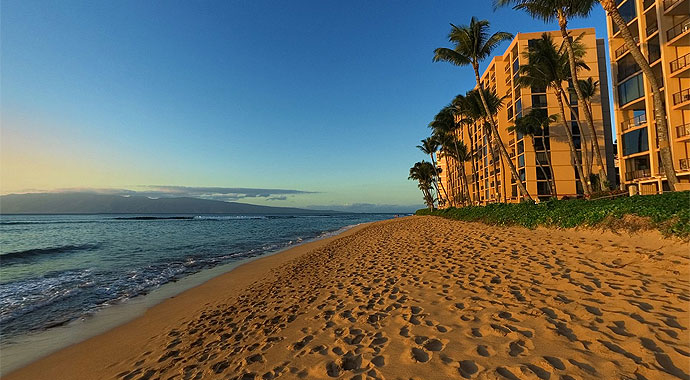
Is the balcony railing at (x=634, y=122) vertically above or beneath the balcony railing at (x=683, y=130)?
above

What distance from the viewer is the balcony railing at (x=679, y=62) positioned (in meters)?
21.3

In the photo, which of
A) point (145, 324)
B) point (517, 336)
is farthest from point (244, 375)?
point (145, 324)

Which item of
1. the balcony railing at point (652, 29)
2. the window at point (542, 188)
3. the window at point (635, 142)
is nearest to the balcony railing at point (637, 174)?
the window at point (635, 142)

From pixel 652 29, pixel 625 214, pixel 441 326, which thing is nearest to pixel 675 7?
pixel 652 29

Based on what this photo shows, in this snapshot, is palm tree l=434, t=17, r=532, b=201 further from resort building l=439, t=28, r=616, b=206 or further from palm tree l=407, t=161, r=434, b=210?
palm tree l=407, t=161, r=434, b=210

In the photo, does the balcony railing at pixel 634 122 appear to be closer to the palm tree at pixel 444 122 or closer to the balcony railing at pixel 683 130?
the balcony railing at pixel 683 130

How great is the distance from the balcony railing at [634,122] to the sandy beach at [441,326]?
2689cm

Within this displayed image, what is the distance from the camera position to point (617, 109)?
28219 millimetres

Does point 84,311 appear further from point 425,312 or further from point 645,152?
A: point 645,152

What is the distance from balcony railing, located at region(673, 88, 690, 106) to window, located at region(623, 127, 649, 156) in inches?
151

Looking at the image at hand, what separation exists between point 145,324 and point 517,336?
7.28 meters

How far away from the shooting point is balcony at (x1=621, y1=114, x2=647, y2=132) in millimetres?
26203

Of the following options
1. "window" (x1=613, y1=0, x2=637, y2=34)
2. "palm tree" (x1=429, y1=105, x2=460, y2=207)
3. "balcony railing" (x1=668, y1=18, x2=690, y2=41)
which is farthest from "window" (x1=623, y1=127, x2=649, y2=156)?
"palm tree" (x1=429, y1=105, x2=460, y2=207)

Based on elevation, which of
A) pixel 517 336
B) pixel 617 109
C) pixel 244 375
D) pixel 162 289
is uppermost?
pixel 617 109
